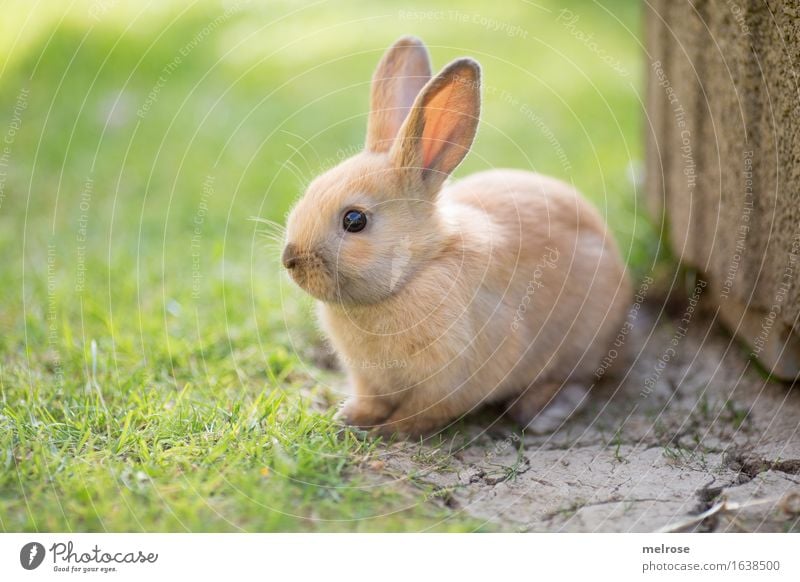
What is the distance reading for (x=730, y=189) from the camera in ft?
11.3

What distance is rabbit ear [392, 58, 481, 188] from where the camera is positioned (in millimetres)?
2715

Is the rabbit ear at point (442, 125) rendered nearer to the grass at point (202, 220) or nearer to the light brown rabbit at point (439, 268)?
the light brown rabbit at point (439, 268)

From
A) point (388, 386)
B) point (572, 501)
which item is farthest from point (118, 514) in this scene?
point (572, 501)

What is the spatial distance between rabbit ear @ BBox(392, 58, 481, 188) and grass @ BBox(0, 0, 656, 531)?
962 mm

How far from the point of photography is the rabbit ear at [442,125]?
2.71m

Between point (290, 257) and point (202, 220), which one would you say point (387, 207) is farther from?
point (202, 220)

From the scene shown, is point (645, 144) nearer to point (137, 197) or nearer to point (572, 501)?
point (572, 501)

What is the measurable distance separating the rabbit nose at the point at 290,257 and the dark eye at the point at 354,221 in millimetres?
185

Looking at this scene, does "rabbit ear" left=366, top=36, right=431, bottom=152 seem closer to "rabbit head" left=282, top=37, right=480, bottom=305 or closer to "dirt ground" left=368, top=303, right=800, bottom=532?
"rabbit head" left=282, top=37, right=480, bottom=305

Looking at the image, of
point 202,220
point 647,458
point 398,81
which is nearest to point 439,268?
point 398,81

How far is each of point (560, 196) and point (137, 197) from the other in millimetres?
2613

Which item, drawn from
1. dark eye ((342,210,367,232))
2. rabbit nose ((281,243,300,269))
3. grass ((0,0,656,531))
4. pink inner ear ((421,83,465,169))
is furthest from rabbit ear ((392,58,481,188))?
grass ((0,0,656,531))

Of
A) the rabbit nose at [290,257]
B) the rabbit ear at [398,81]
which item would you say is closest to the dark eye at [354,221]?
the rabbit nose at [290,257]

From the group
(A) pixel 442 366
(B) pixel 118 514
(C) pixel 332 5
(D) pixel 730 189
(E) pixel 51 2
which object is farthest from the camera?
(C) pixel 332 5
